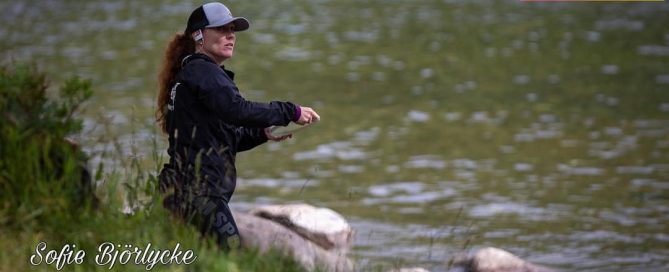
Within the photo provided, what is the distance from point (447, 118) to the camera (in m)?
16.2

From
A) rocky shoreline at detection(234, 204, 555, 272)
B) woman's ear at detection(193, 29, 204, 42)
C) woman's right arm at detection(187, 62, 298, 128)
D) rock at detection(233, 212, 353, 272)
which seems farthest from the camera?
rocky shoreline at detection(234, 204, 555, 272)

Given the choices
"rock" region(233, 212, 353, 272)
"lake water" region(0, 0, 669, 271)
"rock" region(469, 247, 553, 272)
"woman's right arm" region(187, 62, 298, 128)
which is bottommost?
"lake water" region(0, 0, 669, 271)

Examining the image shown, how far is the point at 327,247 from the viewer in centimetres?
822

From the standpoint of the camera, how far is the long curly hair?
6.58 meters

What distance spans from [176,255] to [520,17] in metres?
25.2

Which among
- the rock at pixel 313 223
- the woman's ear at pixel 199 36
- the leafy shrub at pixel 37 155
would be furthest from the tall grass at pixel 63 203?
the rock at pixel 313 223

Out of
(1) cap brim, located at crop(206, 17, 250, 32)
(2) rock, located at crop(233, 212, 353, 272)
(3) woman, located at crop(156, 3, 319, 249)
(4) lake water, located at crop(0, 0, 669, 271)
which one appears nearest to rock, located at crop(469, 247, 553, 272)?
(4) lake water, located at crop(0, 0, 669, 271)

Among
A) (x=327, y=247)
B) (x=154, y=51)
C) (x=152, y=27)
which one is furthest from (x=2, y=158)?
(x=152, y=27)

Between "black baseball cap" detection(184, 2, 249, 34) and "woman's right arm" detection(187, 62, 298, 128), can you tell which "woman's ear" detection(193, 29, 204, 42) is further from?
"woman's right arm" detection(187, 62, 298, 128)

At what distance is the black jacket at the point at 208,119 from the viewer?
6188 millimetres

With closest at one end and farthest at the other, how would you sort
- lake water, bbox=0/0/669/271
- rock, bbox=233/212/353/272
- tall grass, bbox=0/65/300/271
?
1. tall grass, bbox=0/65/300/271
2. rock, bbox=233/212/353/272
3. lake water, bbox=0/0/669/271

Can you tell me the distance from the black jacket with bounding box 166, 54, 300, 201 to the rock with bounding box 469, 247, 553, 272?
2.47 m

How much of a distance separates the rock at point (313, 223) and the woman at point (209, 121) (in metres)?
1.76

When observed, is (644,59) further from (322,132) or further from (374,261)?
(374,261)
